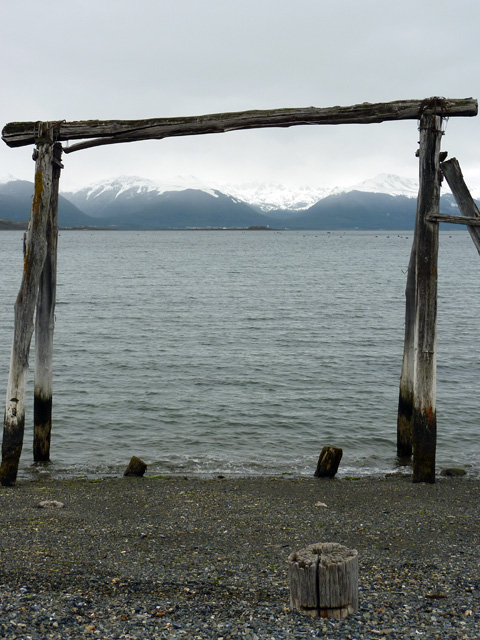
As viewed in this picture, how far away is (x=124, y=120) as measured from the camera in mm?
10977

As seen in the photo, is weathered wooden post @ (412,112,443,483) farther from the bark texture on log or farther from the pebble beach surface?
the pebble beach surface

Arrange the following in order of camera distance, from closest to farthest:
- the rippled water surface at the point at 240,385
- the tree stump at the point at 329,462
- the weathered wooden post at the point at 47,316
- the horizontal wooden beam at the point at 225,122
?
1. the horizontal wooden beam at the point at 225,122
2. the weathered wooden post at the point at 47,316
3. the tree stump at the point at 329,462
4. the rippled water surface at the point at 240,385

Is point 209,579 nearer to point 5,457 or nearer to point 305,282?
point 5,457

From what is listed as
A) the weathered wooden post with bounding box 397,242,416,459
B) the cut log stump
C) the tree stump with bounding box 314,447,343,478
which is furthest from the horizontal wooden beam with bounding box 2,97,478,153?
the tree stump with bounding box 314,447,343,478

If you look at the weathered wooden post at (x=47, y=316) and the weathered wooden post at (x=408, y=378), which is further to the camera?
the weathered wooden post at (x=408, y=378)

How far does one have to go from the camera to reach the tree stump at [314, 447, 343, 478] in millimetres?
11969

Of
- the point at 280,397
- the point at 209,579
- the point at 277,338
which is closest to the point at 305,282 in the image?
the point at 277,338

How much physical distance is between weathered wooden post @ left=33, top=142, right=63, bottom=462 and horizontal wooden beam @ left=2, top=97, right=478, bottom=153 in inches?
19.4

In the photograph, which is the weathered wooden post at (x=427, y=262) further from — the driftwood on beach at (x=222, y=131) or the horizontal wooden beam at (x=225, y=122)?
the horizontal wooden beam at (x=225, y=122)

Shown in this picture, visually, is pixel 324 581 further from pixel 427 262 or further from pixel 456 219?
pixel 456 219

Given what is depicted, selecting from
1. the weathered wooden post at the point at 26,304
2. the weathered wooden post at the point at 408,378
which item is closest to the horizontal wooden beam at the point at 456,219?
the weathered wooden post at the point at 408,378

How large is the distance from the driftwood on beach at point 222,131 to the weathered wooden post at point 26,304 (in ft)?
0.05

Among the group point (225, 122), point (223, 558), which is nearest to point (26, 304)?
point (225, 122)

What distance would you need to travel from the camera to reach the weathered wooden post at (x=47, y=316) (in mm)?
11375
